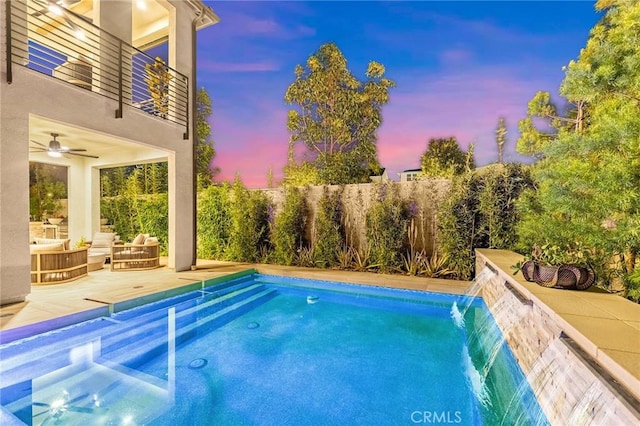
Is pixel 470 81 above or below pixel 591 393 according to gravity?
above

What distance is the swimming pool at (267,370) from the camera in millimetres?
2662

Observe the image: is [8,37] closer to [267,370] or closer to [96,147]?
[96,147]

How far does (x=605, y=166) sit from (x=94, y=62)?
31.4ft

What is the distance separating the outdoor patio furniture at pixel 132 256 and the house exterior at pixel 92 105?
2.60 ft

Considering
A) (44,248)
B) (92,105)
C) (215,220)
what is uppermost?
(92,105)

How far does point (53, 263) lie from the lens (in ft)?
19.5

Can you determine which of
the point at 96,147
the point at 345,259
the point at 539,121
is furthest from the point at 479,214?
the point at 96,147

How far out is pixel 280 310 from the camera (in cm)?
558

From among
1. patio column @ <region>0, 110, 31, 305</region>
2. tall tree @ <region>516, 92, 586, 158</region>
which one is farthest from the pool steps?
tall tree @ <region>516, 92, 586, 158</region>

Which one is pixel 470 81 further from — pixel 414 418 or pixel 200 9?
pixel 414 418

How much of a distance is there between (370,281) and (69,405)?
515cm

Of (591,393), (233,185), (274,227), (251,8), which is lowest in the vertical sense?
(591,393)

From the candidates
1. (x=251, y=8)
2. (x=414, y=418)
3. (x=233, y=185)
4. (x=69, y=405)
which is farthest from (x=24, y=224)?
(x=251, y=8)

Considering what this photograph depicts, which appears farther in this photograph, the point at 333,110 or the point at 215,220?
the point at 333,110
